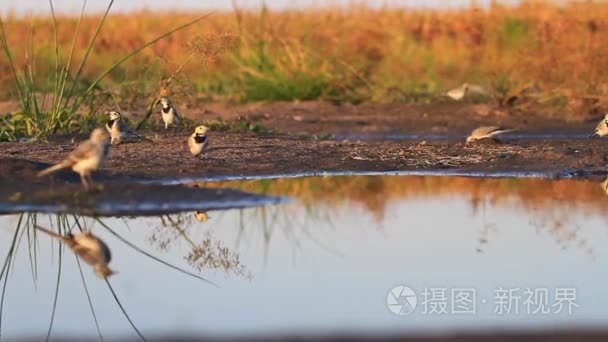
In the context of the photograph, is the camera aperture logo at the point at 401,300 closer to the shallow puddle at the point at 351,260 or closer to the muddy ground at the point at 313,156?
the shallow puddle at the point at 351,260

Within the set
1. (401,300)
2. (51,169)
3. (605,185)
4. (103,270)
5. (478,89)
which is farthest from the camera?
(478,89)

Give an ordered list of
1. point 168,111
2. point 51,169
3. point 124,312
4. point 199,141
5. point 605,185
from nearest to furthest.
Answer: point 124,312
point 51,169
point 605,185
point 199,141
point 168,111

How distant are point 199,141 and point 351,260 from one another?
191 inches

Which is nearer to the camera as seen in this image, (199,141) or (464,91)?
(199,141)

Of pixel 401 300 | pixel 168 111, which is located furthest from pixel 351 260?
pixel 168 111

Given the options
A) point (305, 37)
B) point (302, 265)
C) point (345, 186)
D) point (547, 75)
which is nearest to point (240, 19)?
point (305, 37)

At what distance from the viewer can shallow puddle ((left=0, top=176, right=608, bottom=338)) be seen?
6926 mm

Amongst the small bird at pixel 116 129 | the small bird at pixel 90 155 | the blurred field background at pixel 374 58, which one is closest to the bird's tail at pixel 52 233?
the small bird at pixel 90 155

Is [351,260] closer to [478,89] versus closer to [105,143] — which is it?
[105,143]

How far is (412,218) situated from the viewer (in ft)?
36.3

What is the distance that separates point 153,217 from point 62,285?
2.48 m

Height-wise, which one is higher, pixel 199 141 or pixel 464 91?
pixel 464 91

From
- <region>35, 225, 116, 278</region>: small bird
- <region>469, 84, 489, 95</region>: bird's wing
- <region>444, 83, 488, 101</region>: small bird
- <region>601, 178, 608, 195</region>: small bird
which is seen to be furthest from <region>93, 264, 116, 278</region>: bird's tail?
<region>469, 84, 489, 95</region>: bird's wing

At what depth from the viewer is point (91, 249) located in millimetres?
9289
